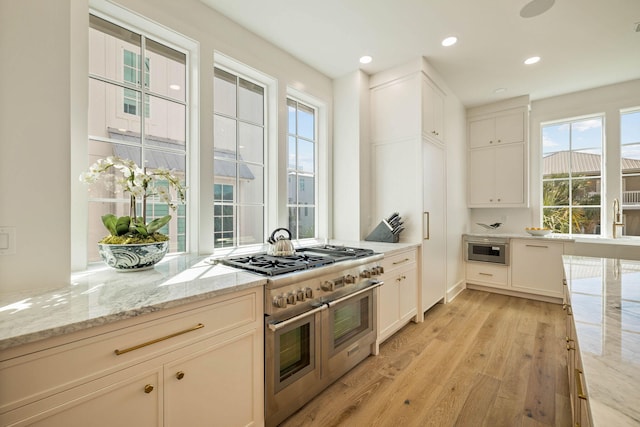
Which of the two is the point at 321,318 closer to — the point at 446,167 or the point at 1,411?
the point at 1,411

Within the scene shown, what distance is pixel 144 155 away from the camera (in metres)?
2.04

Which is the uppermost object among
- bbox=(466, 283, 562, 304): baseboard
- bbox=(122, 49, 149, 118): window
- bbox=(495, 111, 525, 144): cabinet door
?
bbox=(495, 111, 525, 144): cabinet door

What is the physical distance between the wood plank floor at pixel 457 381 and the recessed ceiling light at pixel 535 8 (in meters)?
2.91

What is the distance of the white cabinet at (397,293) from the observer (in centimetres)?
255

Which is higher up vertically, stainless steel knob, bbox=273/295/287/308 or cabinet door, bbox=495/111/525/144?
cabinet door, bbox=495/111/525/144

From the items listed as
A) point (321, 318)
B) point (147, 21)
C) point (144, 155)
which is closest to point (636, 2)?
point (321, 318)

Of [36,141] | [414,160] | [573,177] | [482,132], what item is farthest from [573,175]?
[36,141]

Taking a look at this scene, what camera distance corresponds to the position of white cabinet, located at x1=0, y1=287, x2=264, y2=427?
868 millimetres

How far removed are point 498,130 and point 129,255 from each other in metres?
4.98

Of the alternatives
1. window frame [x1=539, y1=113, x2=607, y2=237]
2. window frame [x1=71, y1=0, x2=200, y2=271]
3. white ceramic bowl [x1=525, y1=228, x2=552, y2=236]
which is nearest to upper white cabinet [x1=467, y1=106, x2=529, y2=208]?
white ceramic bowl [x1=525, y1=228, x2=552, y2=236]

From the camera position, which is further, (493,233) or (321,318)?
(493,233)

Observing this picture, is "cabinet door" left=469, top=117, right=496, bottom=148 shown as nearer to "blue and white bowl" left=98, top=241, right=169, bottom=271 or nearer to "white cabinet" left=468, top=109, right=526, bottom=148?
"white cabinet" left=468, top=109, right=526, bottom=148

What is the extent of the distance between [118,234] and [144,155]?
0.71m

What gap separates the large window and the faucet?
204 inches
